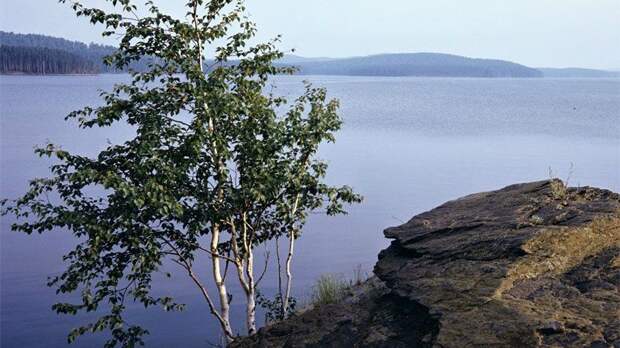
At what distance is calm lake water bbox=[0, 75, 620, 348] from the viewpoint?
18734mm

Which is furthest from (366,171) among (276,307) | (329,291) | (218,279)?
(218,279)

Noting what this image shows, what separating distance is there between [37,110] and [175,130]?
7428cm

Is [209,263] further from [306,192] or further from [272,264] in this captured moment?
[306,192]

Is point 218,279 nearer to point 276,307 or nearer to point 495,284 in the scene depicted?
point 276,307

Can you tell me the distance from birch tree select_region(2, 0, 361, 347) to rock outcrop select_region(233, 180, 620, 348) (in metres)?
2.17

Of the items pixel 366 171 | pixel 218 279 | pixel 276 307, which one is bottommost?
pixel 366 171

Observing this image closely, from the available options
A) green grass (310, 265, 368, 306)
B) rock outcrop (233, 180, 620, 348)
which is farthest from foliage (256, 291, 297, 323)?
rock outcrop (233, 180, 620, 348)

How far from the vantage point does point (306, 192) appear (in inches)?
559

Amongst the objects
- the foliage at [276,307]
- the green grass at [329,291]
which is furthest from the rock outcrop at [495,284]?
the green grass at [329,291]

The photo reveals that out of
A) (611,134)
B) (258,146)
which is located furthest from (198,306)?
(611,134)

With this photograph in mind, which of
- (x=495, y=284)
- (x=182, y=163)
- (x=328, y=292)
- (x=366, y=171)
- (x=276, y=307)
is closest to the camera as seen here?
(x=495, y=284)

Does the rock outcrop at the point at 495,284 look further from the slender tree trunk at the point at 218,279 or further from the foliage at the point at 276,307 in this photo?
the foliage at the point at 276,307

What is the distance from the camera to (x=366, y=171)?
40.5 metres

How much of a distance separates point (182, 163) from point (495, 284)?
558cm
